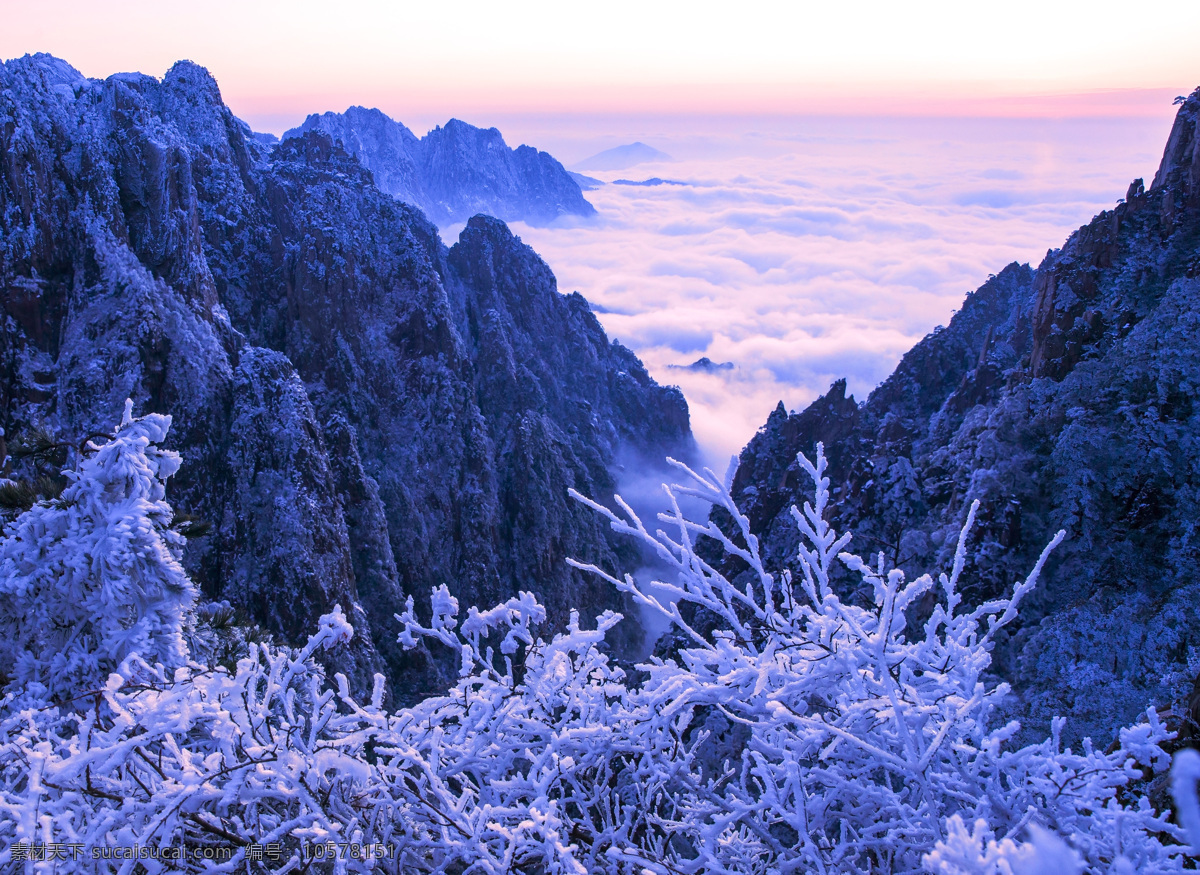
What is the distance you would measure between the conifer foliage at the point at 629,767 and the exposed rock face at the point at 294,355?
1030 inches

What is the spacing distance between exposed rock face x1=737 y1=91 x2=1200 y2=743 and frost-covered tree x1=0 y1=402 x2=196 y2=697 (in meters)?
7.23

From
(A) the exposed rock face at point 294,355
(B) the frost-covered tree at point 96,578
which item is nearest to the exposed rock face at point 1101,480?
(B) the frost-covered tree at point 96,578

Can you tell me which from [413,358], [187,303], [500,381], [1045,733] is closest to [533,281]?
[500,381]

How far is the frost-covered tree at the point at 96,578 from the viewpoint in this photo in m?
5.45

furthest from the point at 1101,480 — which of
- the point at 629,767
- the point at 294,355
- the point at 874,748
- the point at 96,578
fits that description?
the point at 294,355

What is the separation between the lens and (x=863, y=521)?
1029 inches

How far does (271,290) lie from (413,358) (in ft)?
35.7

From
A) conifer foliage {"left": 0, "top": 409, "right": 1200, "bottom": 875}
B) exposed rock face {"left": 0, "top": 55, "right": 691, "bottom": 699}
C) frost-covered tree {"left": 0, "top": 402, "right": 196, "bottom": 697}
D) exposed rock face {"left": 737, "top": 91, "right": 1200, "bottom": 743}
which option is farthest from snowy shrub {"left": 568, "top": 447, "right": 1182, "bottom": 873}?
exposed rock face {"left": 0, "top": 55, "right": 691, "bottom": 699}

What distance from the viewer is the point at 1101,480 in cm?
1452

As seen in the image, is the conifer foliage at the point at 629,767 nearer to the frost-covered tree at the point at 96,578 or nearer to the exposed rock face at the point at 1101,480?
the frost-covered tree at the point at 96,578

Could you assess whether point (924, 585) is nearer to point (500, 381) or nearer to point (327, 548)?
point (327, 548)

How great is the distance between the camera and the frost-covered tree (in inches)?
215

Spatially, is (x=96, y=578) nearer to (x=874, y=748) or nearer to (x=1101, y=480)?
(x=874, y=748)

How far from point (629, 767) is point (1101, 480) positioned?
15234 millimetres
